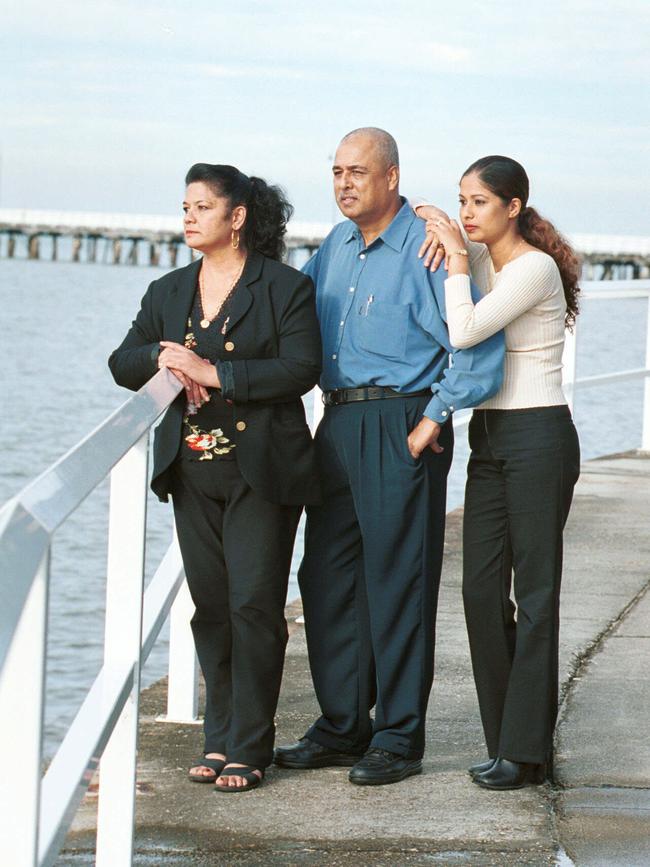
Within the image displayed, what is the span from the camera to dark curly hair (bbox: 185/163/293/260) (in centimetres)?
368

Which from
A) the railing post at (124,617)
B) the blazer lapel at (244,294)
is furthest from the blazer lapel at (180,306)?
the railing post at (124,617)

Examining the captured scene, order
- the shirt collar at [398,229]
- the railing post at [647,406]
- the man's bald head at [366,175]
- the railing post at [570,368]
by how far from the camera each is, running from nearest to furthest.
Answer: the man's bald head at [366,175]
the shirt collar at [398,229]
the railing post at [570,368]
the railing post at [647,406]

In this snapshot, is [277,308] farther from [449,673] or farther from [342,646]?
[449,673]

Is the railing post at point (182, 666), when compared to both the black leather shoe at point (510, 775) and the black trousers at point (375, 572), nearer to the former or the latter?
the black trousers at point (375, 572)

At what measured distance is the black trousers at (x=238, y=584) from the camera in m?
3.70

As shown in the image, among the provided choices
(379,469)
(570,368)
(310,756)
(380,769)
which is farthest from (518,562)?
(570,368)

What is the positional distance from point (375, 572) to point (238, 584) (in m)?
0.39

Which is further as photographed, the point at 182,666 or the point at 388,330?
the point at 182,666

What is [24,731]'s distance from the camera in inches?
63.2

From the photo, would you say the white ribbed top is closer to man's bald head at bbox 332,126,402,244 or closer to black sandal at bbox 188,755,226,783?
man's bald head at bbox 332,126,402,244

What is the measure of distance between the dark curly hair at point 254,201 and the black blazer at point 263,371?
52 mm

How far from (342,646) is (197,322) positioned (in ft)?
3.18

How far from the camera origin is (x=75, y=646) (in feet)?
41.0

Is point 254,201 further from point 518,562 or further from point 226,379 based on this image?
point 518,562
